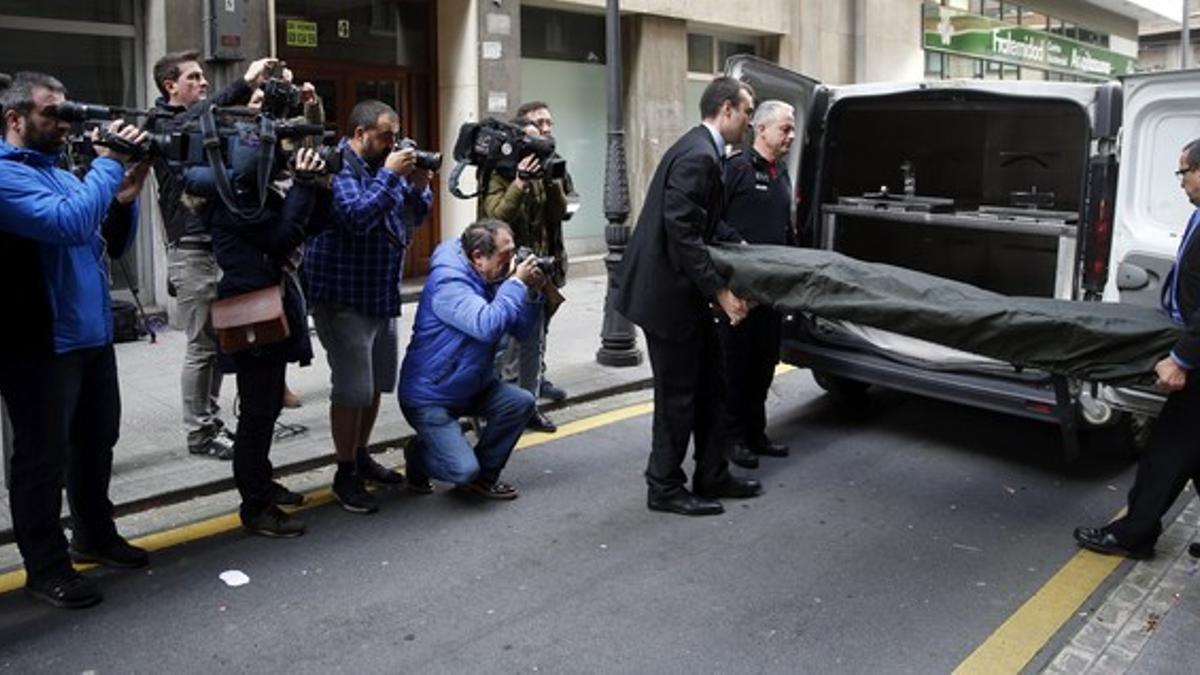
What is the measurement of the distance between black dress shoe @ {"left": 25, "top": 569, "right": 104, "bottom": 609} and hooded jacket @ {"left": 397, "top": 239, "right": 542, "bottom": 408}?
1.59 metres

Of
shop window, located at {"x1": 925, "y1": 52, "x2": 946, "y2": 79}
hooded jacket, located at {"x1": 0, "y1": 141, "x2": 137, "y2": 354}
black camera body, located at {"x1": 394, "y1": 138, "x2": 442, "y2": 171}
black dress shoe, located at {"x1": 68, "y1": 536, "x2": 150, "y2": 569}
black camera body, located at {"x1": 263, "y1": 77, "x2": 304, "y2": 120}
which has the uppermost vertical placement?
shop window, located at {"x1": 925, "y1": 52, "x2": 946, "y2": 79}

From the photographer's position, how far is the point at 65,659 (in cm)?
358

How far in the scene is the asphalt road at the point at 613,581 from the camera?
143 inches

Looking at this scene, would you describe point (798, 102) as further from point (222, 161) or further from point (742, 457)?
point (222, 161)

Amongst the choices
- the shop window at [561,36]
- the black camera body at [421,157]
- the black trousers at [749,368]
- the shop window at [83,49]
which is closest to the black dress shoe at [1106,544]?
the black trousers at [749,368]

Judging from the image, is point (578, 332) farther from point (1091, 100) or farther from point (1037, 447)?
point (1091, 100)

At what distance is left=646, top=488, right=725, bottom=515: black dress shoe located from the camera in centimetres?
494

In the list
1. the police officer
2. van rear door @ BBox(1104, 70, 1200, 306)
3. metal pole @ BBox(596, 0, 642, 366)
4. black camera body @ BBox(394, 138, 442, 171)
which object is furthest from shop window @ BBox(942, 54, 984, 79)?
black camera body @ BBox(394, 138, 442, 171)

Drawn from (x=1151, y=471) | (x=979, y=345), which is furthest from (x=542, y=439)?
(x=1151, y=471)

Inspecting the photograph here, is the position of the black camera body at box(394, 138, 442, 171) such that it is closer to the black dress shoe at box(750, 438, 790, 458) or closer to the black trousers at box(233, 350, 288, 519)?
the black trousers at box(233, 350, 288, 519)

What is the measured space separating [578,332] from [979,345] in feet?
17.6

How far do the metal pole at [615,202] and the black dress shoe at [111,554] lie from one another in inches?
161

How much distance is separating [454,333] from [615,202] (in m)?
3.17

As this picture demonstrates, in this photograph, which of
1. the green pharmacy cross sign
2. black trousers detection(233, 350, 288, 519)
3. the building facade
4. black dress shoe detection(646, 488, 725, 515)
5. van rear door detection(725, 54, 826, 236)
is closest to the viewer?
black trousers detection(233, 350, 288, 519)
